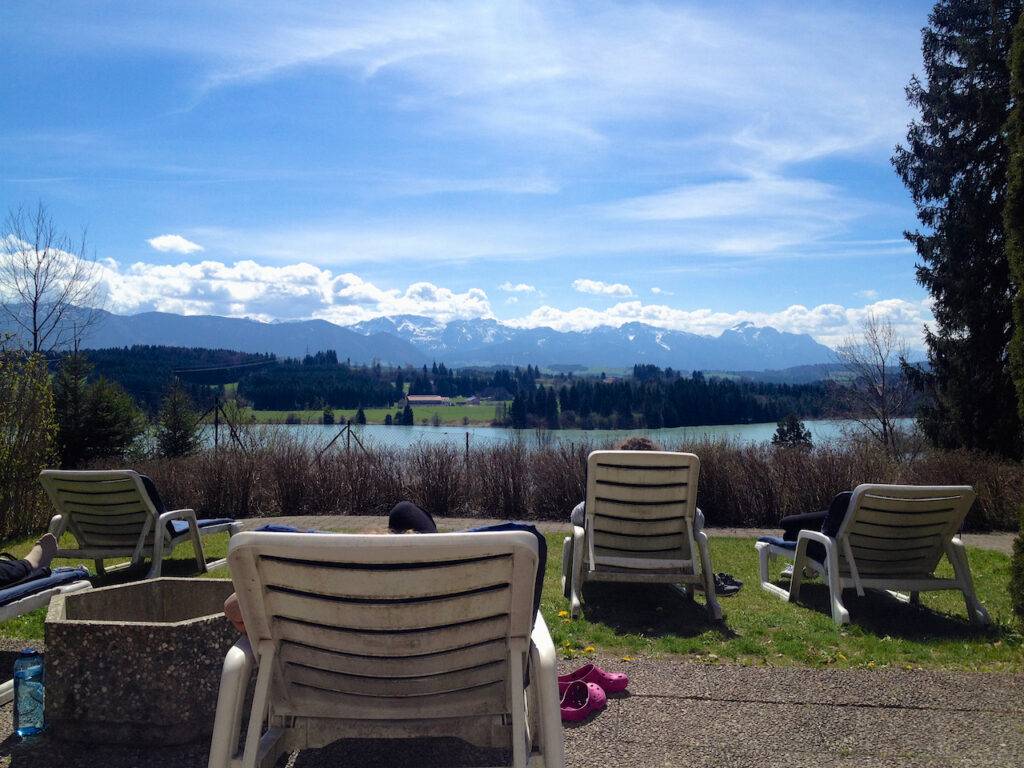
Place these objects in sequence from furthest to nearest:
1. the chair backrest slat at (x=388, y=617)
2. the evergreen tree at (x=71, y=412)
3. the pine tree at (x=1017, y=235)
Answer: the evergreen tree at (x=71, y=412) < the pine tree at (x=1017, y=235) < the chair backrest slat at (x=388, y=617)

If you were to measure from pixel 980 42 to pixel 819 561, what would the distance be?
900 inches

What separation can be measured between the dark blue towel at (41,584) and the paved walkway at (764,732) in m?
0.71

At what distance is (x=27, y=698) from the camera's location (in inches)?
142

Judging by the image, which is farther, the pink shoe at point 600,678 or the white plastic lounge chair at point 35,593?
the white plastic lounge chair at point 35,593

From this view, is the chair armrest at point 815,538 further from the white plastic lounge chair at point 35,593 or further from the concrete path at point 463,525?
the white plastic lounge chair at point 35,593

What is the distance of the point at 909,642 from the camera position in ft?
17.5

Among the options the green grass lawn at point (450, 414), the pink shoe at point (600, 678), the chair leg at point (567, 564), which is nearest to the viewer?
the pink shoe at point (600, 678)

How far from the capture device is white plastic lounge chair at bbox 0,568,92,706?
14.3 feet

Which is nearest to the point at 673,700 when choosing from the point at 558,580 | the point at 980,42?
the point at 558,580

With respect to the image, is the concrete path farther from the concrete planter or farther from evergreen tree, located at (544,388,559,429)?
evergreen tree, located at (544,388,559,429)

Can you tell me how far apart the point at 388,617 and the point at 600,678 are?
197cm

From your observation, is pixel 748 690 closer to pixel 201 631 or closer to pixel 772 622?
pixel 772 622

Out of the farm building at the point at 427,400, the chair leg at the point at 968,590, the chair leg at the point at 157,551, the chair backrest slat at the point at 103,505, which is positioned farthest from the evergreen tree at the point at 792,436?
the farm building at the point at 427,400

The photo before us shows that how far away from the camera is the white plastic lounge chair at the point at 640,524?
6199 millimetres
